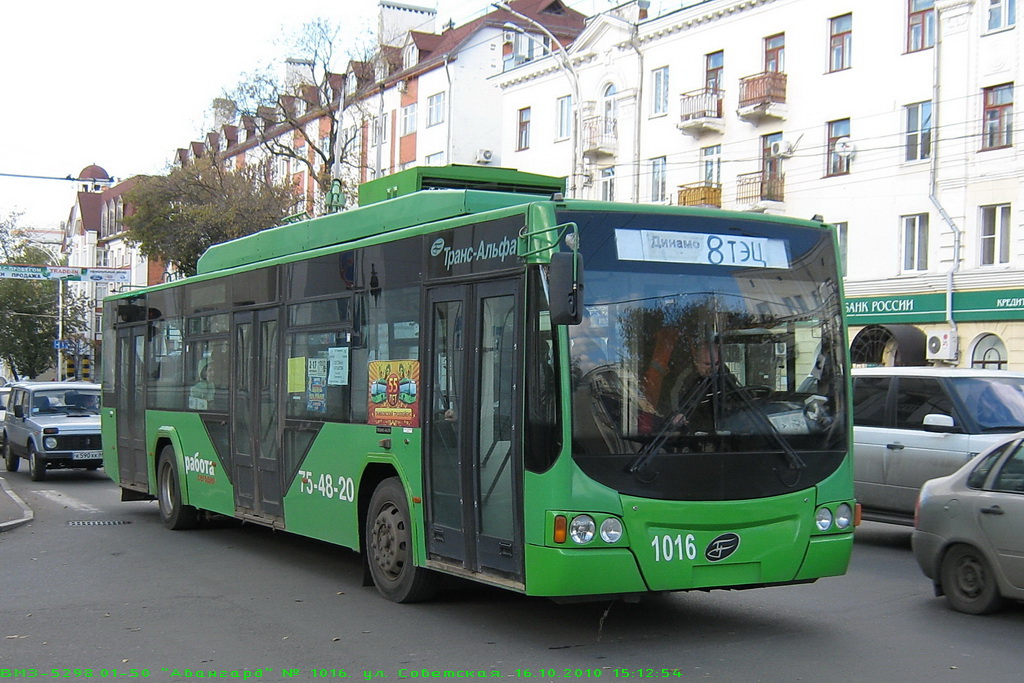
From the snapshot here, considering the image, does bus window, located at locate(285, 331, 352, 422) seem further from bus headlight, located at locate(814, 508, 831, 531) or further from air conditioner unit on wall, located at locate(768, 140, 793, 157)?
air conditioner unit on wall, located at locate(768, 140, 793, 157)

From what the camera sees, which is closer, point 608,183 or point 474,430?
point 474,430

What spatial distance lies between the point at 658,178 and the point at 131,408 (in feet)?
86.7

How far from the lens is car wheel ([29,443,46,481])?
23156mm

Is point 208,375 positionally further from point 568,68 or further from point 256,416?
point 568,68

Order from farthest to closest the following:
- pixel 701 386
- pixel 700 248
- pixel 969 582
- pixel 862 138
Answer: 1. pixel 862 138
2. pixel 969 582
3. pixel 700 248
4. pixel 701 386

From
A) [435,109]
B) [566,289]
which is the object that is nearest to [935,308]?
[566,289]

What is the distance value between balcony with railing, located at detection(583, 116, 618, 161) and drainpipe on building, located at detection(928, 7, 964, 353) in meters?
12.6

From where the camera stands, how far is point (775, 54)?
36.4 m

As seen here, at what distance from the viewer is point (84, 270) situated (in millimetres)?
40250

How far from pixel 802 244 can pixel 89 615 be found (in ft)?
19.3

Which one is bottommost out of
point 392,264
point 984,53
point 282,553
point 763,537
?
point 282,553

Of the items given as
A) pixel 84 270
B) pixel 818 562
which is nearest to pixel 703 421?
pixel 818 562

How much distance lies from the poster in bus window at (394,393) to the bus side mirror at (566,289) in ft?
7.40

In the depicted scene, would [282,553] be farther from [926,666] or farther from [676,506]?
[926,666]
